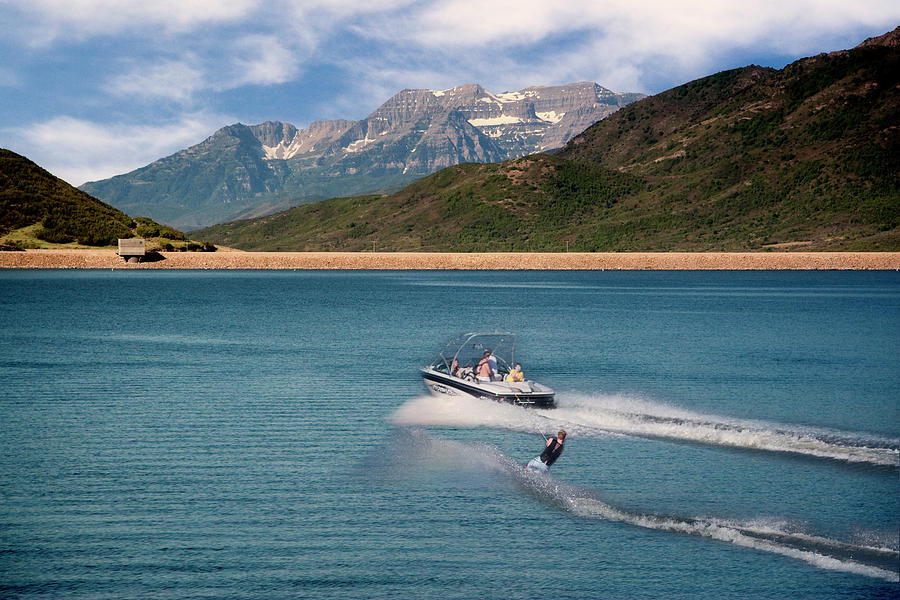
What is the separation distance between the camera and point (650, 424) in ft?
113

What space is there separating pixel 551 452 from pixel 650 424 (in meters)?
9.21

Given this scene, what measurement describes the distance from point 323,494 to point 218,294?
109944 mm

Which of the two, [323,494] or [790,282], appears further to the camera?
[790,282]

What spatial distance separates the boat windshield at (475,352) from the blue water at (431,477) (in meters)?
1.96

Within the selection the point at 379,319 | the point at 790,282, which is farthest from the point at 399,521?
the point at 790,282

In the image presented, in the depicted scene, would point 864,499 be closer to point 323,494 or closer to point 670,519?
point 670,519

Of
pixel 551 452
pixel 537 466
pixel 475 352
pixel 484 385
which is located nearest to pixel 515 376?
pixel 484 385

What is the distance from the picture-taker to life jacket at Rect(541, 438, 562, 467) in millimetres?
26703

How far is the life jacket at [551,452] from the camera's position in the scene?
1051 inches

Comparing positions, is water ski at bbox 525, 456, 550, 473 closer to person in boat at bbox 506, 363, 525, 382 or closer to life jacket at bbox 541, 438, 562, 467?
life jacket at bbox 541, 438, 562, 467

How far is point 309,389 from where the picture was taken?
4359 centimetres

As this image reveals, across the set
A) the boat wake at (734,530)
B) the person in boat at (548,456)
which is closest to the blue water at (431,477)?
the boat wake at (734,530)

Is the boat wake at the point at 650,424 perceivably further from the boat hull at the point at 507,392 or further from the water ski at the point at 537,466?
the water ski at the point at 537,466

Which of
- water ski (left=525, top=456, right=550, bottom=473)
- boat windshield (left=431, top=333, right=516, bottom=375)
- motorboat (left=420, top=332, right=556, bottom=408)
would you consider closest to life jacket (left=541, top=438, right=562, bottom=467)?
water ski (left=525, top=456, right=550, bottom=473)
